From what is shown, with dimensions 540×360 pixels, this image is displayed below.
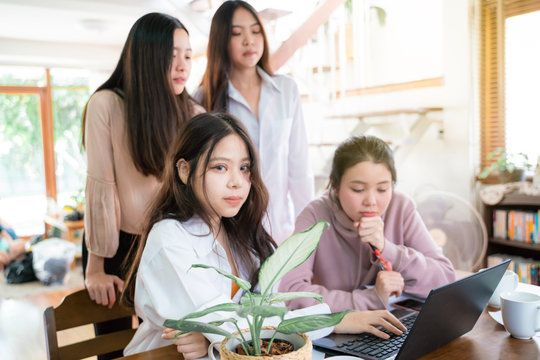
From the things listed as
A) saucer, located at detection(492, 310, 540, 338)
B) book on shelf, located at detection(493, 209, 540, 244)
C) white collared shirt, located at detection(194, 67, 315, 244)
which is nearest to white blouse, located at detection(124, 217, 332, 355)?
saucer, located at detection(492, 310, 540, 338)

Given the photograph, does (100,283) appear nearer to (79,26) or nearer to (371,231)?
(371,231)

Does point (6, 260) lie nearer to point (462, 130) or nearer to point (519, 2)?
point (462, 130)

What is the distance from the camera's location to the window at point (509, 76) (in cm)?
316

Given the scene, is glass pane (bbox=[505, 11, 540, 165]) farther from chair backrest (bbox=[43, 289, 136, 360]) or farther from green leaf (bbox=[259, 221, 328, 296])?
green leaf (bbox=[259, 221, 328, 296])

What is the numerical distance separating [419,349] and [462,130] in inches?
108

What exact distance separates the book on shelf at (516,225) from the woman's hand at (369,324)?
2264mm

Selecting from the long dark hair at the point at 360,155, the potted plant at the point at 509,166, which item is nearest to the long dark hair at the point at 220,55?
the long dark hair at the point at 360,155

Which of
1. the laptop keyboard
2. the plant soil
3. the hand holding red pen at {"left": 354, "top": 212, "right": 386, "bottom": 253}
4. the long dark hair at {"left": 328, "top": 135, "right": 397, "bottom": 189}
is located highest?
the long dark hair at {"left": 328, "top": 135, "right": 397, "bottom": 189}

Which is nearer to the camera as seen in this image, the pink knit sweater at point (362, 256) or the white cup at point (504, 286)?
the white cup at point (504, 286)

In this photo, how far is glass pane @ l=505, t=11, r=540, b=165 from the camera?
10.3ft

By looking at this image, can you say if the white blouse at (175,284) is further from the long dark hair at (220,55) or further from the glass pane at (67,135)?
the glass pane at (67,135)

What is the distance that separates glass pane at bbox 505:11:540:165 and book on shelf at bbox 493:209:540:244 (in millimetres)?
433

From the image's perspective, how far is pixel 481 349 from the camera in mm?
944

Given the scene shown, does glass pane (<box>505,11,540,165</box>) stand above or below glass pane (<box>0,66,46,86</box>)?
below
